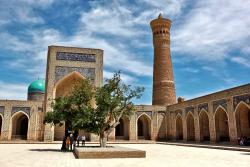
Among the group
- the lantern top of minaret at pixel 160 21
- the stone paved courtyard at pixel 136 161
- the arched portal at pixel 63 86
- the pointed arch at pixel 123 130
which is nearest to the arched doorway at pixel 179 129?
the pointed arch at pixel 123 130

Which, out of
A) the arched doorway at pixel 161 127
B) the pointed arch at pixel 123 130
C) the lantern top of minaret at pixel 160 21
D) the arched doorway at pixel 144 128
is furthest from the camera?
the lantern top of minaret at pixel 160 21

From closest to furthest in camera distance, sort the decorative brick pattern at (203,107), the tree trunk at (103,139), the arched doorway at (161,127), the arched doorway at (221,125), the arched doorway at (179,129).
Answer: the tree trunk at (103,139) < the arched doorway at (221,125) < the decorative brick pattern at (203,107) < the arched doorway at (179,129) < the arched doorway at (161,127)

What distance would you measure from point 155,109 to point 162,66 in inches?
198

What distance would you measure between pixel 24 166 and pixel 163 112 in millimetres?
21200

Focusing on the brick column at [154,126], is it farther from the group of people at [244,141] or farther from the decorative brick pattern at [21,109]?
the decorative brick pattern at [21,109]

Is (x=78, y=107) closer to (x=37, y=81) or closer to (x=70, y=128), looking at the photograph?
(x=70, y=128)

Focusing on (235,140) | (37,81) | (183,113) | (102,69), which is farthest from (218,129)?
(37,81)

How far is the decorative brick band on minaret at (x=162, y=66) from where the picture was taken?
28.8 m

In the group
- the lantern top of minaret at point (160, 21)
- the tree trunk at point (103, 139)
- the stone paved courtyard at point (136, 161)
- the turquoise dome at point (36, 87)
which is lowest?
the stone paved courtyard at point (136, 161)

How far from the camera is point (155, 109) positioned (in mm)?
26875

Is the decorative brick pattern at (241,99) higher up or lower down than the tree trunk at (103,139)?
higher up

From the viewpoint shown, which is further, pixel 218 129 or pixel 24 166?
pixel 218 129

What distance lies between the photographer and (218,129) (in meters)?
19.5

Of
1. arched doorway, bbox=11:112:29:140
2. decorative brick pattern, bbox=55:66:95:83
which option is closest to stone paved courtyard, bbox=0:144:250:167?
decorative brick pattern, bbox=55:66:95:83
